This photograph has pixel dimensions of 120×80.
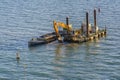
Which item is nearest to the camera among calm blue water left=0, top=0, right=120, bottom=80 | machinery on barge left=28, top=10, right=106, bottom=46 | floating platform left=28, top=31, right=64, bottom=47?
calm blue water left=0, top=0, right=120, bottom=80

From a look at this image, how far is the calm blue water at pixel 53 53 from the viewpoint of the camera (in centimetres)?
8431

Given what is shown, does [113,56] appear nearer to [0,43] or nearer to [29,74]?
[29,74]

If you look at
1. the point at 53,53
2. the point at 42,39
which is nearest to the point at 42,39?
the point at 42,39

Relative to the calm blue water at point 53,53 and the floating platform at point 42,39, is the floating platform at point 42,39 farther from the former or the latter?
the calm blue water at point 53,53

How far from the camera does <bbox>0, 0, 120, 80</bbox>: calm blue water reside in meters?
84.3

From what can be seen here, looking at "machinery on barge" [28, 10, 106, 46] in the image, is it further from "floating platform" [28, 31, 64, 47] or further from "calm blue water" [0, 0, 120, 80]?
"calm blue water" [0, 0, 120, 80]

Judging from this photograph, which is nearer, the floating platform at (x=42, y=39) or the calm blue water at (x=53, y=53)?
the calm blue water at (x=53, y=53)

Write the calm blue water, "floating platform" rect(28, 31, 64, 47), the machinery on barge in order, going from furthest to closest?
the machinery on barge, "floating platform" rect(28, 31, 64, 47), the calm blue water

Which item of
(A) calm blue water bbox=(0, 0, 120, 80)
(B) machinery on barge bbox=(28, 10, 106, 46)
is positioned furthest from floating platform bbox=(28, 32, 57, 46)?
(A) calm blue water bbox=(0, 0, 120, 80)

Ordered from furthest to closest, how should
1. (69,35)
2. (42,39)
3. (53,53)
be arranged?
(69,35)
(42,39)
(53,53)

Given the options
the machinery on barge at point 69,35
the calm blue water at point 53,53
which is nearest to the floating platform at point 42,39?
the machinery on barge at point 69,35

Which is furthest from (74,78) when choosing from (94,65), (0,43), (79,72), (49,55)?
(0,43)

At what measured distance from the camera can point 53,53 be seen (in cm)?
10012

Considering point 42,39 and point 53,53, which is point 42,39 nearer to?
point 42,39
